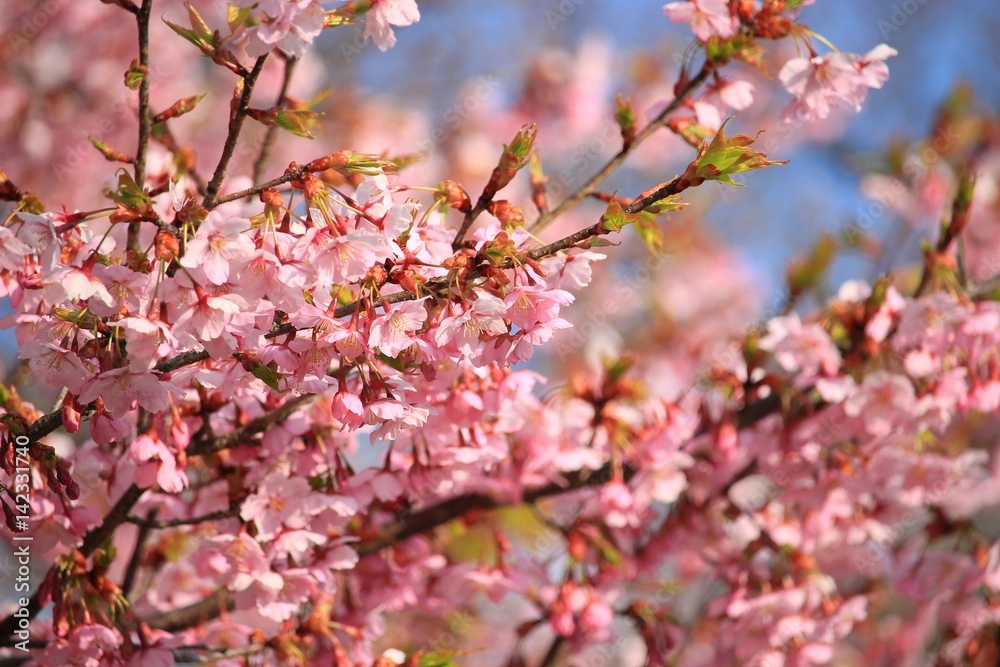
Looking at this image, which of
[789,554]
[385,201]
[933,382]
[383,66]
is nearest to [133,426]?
[385,201]

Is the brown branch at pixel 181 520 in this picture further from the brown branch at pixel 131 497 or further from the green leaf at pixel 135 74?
the green leaf at pixel 135 74

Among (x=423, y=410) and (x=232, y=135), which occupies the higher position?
(x=232, y=135)

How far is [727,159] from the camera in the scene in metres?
1.27

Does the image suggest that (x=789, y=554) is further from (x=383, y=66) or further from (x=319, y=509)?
(x=383, y=66)

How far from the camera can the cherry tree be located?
51.2 inches

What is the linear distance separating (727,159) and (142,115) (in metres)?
1.01

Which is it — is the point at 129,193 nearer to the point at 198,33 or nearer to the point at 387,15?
the point at 198,33

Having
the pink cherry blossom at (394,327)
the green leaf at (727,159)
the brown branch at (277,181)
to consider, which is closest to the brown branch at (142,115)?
the brown branch at (277,181)

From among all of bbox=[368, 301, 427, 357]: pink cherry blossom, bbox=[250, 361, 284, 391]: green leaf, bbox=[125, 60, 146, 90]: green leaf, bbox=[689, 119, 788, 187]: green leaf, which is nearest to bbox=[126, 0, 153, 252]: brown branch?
bbox=[125, 60, 146, 90]: green leaf

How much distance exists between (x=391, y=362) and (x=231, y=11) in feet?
2.01

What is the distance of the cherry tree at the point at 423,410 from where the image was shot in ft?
4.27

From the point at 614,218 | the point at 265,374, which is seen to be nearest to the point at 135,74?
the point at 265,374

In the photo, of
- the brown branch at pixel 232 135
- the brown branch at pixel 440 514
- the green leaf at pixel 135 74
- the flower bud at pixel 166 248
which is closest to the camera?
the flower bud at pixel 166 248

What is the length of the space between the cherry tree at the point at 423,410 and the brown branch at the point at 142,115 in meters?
0.01
